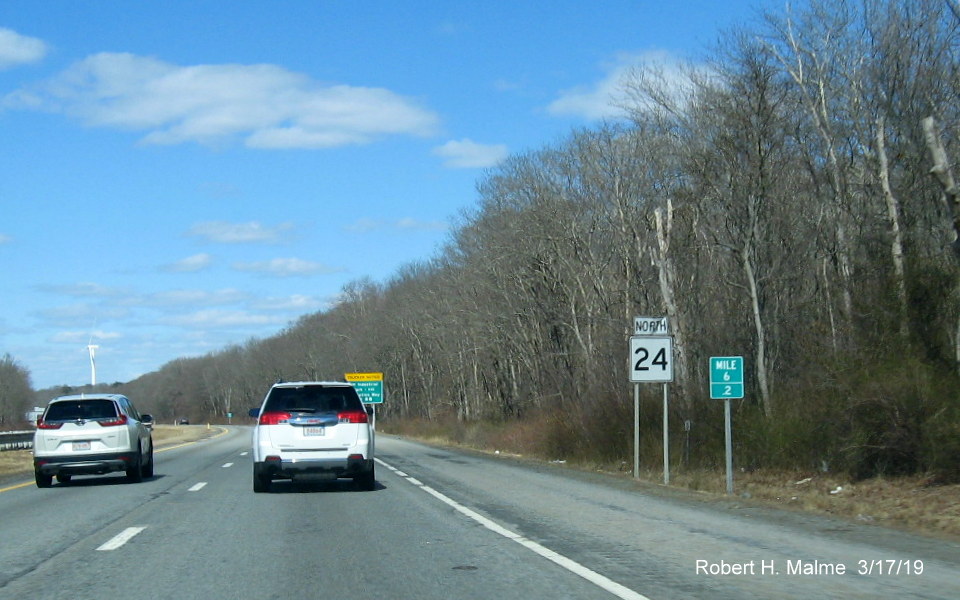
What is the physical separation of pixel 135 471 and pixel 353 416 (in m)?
6.71

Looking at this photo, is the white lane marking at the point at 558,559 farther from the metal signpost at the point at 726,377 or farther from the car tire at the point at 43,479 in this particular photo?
the car tire at the point at 43,479

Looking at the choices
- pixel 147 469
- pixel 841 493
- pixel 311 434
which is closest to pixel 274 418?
pixel 311 434

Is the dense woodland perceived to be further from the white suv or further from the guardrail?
the guardrail

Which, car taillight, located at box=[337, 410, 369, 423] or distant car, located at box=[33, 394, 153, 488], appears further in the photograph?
distant car, located at box=[33, 394, 153, 488]

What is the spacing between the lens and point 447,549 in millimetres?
10930

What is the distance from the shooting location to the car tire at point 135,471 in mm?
21527

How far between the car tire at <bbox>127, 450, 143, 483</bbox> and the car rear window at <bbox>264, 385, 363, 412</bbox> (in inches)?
215

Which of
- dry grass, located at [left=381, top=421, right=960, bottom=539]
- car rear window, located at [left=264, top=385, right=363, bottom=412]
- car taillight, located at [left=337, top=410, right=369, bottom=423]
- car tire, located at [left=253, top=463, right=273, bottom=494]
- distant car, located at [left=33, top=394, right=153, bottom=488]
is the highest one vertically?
car rear window, located at [left=264, top=385, right=363, bottom=412]

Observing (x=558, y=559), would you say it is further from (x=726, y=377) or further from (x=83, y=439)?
(x=83, y=439)

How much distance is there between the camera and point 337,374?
113625mm

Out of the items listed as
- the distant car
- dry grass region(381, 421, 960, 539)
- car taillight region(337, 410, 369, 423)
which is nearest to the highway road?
dry grass region(381, 421, 960, 539)

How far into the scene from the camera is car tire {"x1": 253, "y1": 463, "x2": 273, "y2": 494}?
1770 centimetres

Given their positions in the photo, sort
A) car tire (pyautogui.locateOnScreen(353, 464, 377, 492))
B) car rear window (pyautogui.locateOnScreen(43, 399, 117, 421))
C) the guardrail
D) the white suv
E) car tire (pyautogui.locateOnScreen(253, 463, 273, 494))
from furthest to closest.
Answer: the guardrail → car rear window (pyautogui.locateOnScreen(43, 399, 117, 421)) → car tire (pyautogui.locateOnScreen(353, 464, 377, 492)) → car tire (pyautogui.locateOnScreen(253, 463, 273, 494)) → the white suv

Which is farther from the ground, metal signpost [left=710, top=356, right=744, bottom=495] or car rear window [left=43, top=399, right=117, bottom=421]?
metal signpost [left=710, top=356, right=744, bottom=495]
